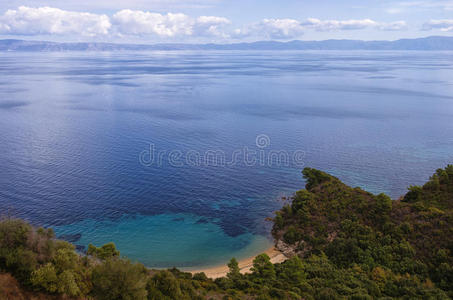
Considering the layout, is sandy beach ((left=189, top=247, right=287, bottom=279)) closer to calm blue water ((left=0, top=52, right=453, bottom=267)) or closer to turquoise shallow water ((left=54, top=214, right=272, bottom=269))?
turquoise shallow water ((left=54, top=214, right=272, bottom=269))

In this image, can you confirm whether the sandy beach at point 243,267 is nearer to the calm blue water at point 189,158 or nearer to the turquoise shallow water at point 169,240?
the turquoise shallow water at point 169,240

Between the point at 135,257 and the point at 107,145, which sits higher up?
the point at 107,145

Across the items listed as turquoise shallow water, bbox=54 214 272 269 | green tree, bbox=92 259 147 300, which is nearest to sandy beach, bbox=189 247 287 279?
turquoise shallow water, bbox=54 214 272 269

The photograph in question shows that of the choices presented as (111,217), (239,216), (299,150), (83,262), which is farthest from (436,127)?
(83,262)

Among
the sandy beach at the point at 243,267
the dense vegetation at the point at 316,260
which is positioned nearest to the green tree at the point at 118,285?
the dense vegetation at the point at 316,260

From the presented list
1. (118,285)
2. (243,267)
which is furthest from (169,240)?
(118,285)

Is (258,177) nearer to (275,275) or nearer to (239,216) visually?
(239,216)

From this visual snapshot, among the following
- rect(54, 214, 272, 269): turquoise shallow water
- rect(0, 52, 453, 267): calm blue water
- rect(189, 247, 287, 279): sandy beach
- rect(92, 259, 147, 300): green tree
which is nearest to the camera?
rect(92, 259, 147, 300): green tree
